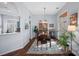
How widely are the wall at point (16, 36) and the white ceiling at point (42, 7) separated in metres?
→ 0.19

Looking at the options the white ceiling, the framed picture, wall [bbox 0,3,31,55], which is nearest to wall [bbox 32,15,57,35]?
the white ceiling

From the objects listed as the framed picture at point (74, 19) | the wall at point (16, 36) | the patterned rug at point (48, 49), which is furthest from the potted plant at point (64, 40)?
the wall at point (16, 36)

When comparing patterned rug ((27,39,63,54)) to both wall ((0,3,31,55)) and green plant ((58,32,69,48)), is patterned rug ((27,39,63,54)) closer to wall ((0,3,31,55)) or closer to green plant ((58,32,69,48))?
green plant ((58,32,69,48))

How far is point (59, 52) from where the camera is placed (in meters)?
3.23

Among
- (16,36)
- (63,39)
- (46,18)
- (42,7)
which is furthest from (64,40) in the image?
(16,36)

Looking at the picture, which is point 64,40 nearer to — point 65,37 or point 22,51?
point 65,37

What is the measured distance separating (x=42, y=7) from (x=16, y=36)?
110 cm

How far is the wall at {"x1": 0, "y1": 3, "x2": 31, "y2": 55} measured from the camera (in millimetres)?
3279

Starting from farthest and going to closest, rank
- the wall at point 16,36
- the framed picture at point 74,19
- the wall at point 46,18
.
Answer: the wall at point 46,18 → the wall at point 16,36 → the framed picture at point 74,19

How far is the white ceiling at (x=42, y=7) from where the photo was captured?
3227 millimetres

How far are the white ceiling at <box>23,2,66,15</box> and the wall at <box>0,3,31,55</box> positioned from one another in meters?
0.19

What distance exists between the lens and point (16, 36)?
361 centimetres

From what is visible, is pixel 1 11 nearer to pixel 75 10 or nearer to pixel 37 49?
pixel 37 49

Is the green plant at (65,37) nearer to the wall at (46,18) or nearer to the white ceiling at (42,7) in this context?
the wall at (46,18)
